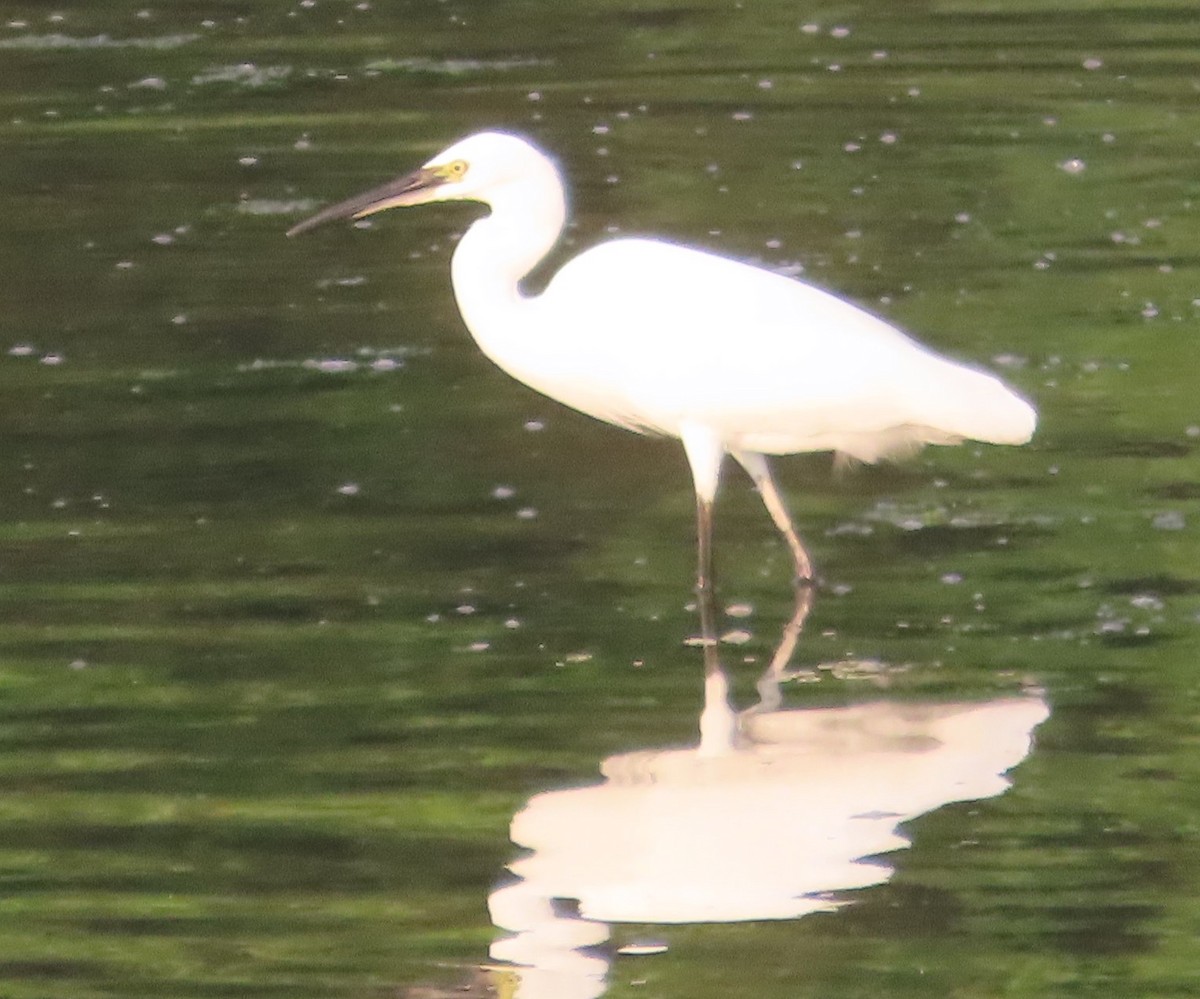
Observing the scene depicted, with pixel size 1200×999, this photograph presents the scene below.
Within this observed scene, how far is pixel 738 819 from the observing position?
21.5 feet

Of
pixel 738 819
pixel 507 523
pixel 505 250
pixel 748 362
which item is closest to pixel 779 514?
pixel 748 362

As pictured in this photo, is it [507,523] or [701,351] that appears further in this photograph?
[507,523]

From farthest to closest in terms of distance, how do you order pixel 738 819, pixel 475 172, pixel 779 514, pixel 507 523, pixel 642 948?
pixel 507 523
pixel 475 172
pixel 779 514
pixel 738 819
pixel 642 948

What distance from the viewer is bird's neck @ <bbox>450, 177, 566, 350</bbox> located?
846cm

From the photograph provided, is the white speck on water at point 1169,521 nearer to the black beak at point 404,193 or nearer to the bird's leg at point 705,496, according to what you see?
the bird's leg at point 705,496

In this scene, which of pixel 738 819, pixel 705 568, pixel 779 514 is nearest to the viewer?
pixel 738 819

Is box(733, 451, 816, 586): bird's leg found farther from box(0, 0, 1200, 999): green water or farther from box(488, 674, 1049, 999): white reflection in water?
box(488, 674, 1049, 999): white reflection in water

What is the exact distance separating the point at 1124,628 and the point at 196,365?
14.0 ft

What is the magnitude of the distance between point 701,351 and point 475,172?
90 cm

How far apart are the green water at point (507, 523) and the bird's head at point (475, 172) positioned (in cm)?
102

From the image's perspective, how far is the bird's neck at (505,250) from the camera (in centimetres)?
846

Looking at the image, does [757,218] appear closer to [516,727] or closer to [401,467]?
[401,467]

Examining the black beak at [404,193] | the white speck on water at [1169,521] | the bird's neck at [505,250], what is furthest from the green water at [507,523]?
the black beak at [404,193]

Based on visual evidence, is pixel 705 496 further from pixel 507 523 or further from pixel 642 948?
pixel 642 948
